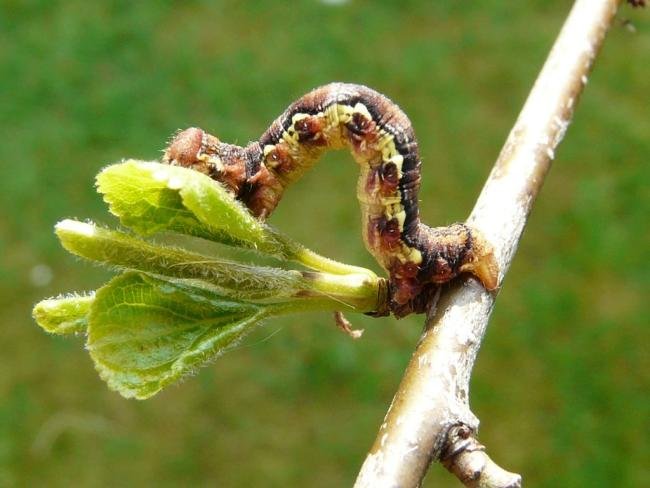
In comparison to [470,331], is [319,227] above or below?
above

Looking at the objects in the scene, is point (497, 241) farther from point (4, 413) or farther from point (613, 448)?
point (4, 413)

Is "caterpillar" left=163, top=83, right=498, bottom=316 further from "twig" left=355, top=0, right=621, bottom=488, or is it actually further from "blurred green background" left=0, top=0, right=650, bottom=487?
"blurred green background" left=0, top=0, right=650, bottom=487

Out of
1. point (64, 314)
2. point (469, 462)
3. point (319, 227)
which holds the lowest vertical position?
point (469, 462)

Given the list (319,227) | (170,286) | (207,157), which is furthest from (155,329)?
(319,227)

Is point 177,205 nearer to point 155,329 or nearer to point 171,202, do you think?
point 171,202

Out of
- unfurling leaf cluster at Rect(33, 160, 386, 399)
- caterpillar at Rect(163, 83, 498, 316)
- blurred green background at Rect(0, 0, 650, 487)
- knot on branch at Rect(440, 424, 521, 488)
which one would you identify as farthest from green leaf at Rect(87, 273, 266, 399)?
blurred green background at Rect(0, 0, 650, 487)

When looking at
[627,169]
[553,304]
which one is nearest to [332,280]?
[553,304]
